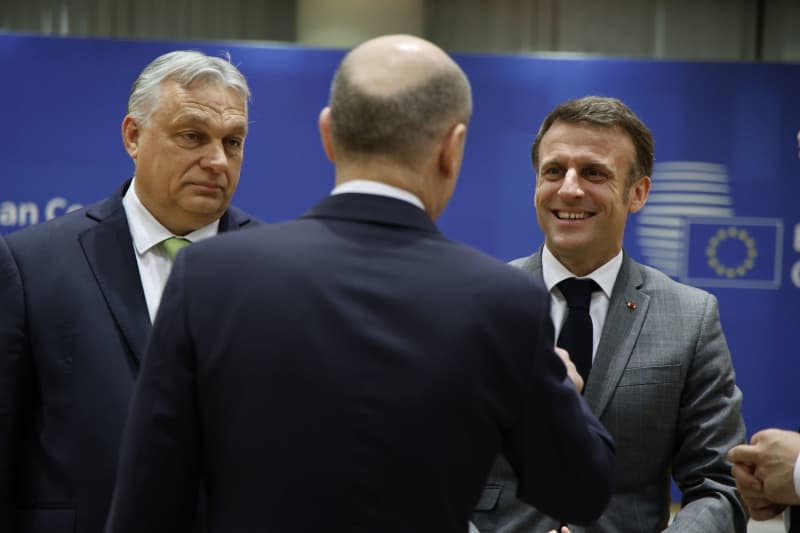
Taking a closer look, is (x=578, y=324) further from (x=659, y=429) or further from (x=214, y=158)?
(x=214, y=158)

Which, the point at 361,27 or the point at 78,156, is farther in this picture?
the point at 361,27

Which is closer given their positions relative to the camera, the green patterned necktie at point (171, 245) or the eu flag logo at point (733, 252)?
the green patterned necktie at point (171, 245)

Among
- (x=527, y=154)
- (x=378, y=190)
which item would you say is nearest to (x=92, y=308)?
(x=378, y=190)

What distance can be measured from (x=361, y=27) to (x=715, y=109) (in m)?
2.28

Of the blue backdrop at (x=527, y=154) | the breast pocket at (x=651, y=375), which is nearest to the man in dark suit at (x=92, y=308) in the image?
the breast pocket at (x=651, y=375)

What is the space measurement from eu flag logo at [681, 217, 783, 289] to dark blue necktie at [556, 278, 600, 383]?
2.95 metres

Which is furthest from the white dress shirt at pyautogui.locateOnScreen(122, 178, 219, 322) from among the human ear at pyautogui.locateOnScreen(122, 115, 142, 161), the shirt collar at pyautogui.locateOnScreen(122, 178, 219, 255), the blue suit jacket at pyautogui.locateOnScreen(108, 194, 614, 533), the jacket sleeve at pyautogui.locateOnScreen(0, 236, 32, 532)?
the blue suit jacket at pyautogui.locateOnScreen(108, 194, 614, 533)

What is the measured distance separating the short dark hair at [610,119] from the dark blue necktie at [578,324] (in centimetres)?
28

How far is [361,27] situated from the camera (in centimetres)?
610

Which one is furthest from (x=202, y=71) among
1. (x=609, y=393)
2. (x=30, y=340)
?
(x=609, y=393)

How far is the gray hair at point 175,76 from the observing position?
7.44 ft

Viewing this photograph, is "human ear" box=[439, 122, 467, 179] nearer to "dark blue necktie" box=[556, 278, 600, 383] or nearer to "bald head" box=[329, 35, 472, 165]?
"bald head" box=[329, 35, 472, 165]

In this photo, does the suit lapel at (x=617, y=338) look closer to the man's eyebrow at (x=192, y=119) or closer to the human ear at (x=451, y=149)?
the human ear at (x=451, y=149)

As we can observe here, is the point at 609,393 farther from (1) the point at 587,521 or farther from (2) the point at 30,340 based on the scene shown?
(2) the point at 30,340
